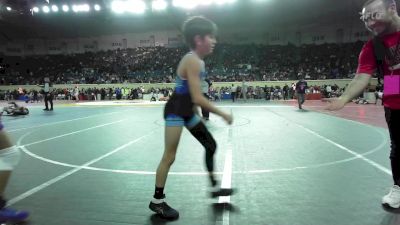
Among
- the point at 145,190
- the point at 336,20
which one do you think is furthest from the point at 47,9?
the point at 145,190

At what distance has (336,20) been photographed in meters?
38.0

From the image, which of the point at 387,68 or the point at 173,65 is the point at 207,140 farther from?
the point at 173,65

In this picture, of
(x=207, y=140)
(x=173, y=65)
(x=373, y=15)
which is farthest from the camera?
(x=173, y=65)

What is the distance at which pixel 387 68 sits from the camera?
355 cm

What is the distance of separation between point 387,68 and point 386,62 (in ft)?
0.20

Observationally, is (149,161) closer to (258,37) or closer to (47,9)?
(47,9)

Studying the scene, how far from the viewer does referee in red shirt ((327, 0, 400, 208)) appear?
11.0 feet

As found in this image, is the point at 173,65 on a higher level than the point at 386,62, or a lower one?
higher

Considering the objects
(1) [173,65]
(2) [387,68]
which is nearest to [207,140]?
(2) [387,68]

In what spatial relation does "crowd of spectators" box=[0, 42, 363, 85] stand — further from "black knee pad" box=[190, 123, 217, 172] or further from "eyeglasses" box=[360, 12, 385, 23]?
"eyeglasses" box=[360, 12, 385, 23]

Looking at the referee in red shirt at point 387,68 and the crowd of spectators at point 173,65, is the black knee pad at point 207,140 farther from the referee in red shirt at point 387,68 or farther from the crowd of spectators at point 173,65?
the crowd of spectators at point 173,65

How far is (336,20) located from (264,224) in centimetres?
3902

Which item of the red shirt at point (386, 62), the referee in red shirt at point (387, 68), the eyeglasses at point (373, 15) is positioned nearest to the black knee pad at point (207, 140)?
the referee in red shirt at point (387, 68)

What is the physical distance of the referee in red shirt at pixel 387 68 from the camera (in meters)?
3.36
